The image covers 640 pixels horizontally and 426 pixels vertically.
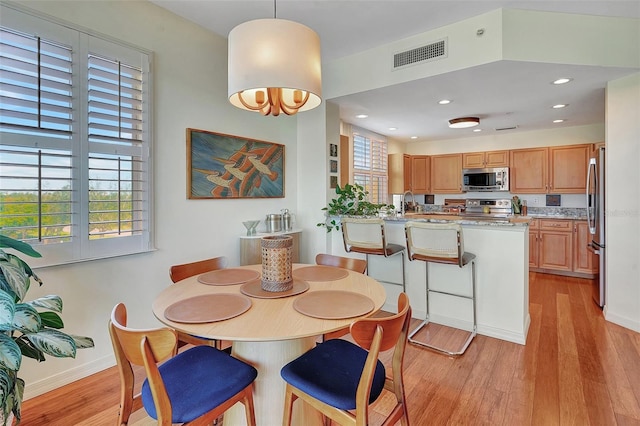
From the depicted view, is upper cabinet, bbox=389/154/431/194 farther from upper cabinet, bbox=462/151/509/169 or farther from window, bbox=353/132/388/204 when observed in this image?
upper cabinet, bbox=462/151/509/169

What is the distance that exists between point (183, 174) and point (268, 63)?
163 centimetres

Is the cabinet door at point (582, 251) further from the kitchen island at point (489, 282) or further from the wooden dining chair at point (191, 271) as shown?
the wooden dining chair at point (191, 271)

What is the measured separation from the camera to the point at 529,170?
532 centimetres

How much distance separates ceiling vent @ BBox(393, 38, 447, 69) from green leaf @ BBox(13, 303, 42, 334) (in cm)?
324

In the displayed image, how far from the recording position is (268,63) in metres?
1.46

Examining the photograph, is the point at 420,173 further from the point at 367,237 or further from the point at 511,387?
the point at 511,387

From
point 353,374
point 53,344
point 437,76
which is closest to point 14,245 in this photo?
point 53,344

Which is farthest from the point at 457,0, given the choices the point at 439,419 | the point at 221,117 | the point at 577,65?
the point at 439,419

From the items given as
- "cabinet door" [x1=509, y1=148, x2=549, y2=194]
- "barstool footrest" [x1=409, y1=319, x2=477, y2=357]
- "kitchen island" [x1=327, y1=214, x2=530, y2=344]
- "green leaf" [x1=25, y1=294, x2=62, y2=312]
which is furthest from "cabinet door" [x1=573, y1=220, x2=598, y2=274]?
"green leaf" [x1=25, y1=294, x2=62, y2=312]

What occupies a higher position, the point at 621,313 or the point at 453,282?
the point at 453,282

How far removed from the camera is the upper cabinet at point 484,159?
5574 mm

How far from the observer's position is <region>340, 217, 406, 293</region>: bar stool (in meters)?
2.86

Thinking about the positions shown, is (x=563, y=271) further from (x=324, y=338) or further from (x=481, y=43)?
(x=324, y=338)

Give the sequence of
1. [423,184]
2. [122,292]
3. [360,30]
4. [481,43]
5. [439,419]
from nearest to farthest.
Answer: [439,419] < [122,292] < [481,43] < [360,30] < [423,184]
